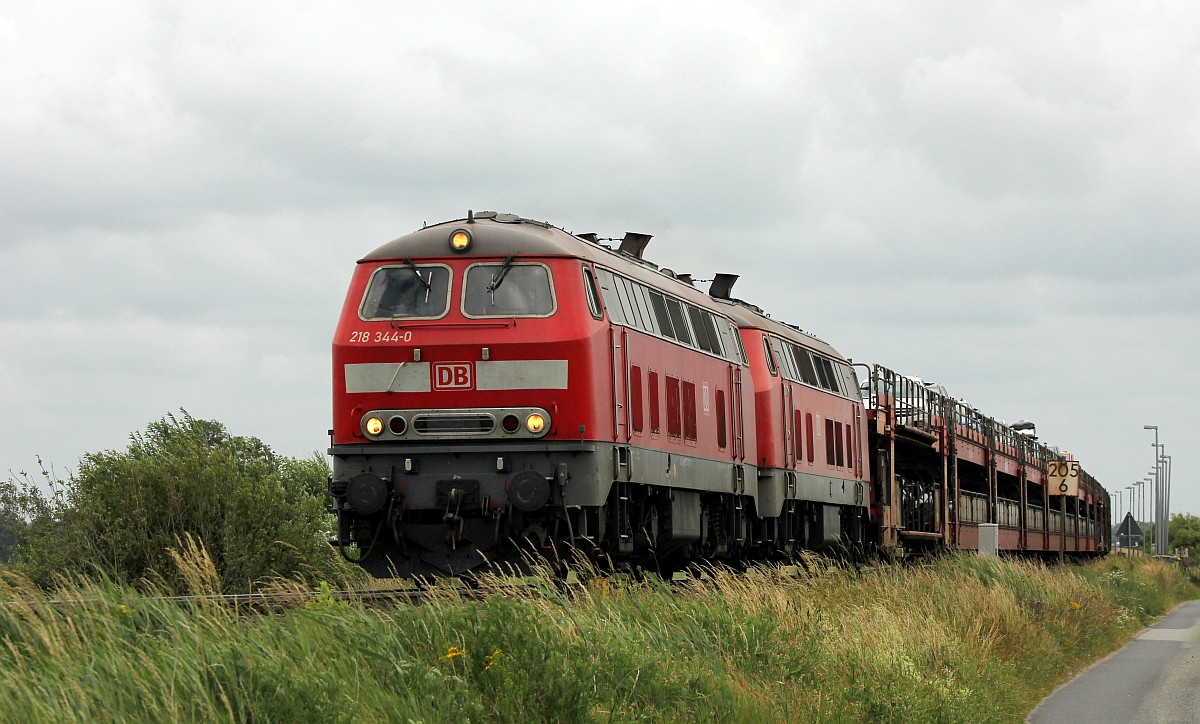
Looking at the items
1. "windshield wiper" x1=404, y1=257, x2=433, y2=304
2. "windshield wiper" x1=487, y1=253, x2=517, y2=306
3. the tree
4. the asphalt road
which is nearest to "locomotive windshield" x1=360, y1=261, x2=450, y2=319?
"windshield wiper" x1=404, y1=257, x2=433, y2=304

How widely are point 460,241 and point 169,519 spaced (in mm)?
12200

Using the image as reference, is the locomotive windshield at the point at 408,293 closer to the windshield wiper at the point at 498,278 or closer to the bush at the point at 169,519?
the windshield wiper at the point at 498,278

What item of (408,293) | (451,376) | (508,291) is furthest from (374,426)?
(508,291)

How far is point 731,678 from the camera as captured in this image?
10.5 meters

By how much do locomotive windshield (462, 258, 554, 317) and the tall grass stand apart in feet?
11.1

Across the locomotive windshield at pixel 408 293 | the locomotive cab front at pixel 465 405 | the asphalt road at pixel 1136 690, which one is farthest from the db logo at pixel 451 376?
the asphalt road at pixel 1136 690

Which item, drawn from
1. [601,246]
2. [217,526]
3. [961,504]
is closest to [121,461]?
[217,526]

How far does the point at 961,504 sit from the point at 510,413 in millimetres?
24473

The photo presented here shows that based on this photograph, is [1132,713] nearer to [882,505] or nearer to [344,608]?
[344,608]

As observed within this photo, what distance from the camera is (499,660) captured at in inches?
347

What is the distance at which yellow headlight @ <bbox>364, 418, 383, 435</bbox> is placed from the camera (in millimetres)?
16000

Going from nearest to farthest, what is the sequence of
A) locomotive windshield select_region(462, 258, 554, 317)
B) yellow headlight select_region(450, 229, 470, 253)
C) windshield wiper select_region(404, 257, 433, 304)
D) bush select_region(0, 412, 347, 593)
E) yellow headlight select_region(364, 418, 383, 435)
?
1. yellow headlight select_region(364, 418, 383, 435)
2. locomotive windshield select_region(462, 258, 554, 317)
3. windshield wiper select_region(404, 257, 433, 304)
4. yellow headlight select_region(450, 229, 470, 253)
5. bush select_region(0, 412, 347, 593)

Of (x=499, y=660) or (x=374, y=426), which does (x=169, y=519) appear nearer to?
(x=374, y=426)

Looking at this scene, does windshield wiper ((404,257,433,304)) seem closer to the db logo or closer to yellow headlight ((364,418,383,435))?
the db logo
